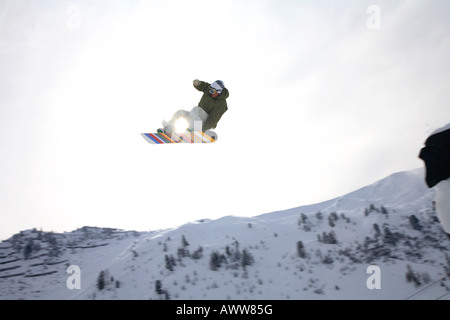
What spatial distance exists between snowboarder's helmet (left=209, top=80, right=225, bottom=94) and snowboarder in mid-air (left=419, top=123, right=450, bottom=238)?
5139mm

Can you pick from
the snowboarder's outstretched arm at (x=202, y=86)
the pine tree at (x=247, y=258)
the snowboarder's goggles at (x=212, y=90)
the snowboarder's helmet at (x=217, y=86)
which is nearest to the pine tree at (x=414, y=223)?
the pine tree at (x=247, y=258)

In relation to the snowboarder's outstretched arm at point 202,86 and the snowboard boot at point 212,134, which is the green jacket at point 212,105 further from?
the snowboard boot at point 212,134

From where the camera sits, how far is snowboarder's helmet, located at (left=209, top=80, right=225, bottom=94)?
321 inches

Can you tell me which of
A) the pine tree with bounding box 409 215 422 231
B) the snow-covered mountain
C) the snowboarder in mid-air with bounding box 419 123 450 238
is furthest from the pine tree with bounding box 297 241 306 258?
the snowboarder in mid-air with bounding box 419 123 450 238

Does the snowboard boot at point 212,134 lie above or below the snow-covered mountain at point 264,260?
above

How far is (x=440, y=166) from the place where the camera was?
15.6ft

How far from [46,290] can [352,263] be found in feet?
44.3

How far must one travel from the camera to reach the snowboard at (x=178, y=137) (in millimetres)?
8820

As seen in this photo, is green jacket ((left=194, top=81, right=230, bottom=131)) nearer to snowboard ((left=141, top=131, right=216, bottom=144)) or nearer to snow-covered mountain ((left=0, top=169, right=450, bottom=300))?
snowboard ((left=141, top=131, right=216, bottom=144))

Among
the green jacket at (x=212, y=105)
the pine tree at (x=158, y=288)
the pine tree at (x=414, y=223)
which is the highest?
the green jacket at (x=212, y=105)

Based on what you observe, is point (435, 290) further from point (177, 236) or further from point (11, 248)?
point (11, 248)

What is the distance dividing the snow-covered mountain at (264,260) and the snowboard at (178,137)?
5419mm

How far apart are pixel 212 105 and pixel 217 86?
624 mm

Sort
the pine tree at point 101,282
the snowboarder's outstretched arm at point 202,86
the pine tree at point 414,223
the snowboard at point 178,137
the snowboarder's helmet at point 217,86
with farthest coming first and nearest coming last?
the pine tree at point 414,223 → the pine tree at point 101,282 → the snowboard at point 178,137 → the snowboarder's outstretched arm at point 202,86 → the snowboarder's helmet at point 217,86
